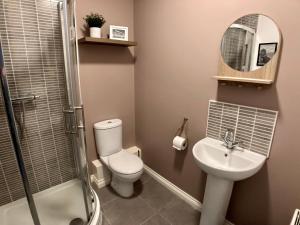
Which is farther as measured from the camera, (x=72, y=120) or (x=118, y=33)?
(x=118, y=33)

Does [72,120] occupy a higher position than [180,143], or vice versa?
[72,120]

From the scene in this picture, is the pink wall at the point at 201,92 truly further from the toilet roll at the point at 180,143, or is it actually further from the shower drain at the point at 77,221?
the shower drain at the point at 77,221

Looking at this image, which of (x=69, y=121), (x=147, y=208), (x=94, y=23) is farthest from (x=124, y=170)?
(x=94, y=23)

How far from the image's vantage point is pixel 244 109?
4.55 feet

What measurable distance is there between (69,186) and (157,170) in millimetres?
1034

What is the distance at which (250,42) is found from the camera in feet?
4.21

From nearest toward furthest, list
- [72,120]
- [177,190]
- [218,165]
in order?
1. [218,165]
2. [72,120]
3. [177,190]

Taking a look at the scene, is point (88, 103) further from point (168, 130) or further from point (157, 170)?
point (157, 170)

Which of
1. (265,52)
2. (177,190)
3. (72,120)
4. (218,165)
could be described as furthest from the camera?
(177,190)

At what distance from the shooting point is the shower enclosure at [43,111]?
1456mm

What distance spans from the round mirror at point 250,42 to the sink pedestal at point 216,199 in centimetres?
85

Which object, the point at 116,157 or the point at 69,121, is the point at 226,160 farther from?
the point at 69,121

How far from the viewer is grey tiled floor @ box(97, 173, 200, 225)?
1745 mm

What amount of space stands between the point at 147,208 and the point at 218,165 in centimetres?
96
